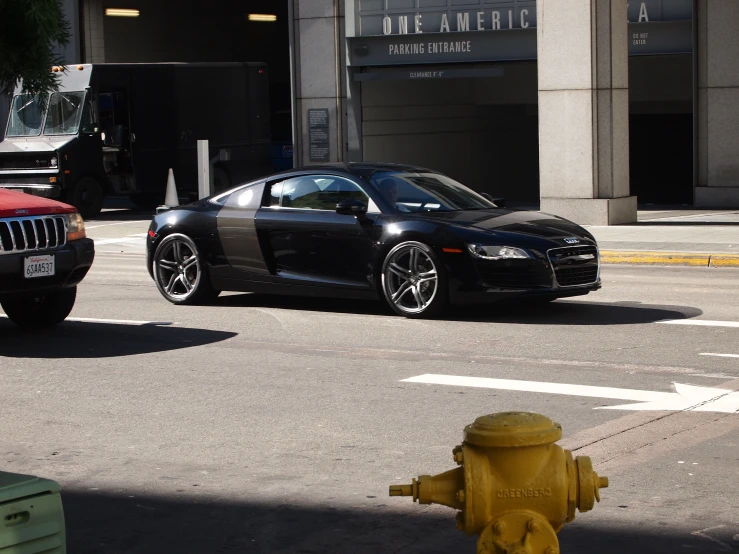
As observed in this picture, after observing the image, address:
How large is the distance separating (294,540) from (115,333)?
19.9 feet

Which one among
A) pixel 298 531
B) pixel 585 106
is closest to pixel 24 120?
pixel 585 106

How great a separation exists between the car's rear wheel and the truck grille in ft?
9.05

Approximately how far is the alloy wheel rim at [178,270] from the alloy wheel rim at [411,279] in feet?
7.40

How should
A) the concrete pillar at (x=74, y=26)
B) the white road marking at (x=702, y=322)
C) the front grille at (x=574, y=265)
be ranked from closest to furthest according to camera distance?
the white road marking at (x=702, y=322) → the front grille at (x=574, y=265) → the concrete pillar at (x=74, y=26)

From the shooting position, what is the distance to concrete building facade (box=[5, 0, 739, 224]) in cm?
2005

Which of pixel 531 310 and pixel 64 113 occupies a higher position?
pixel 64 113

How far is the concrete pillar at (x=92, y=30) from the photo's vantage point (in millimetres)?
31422

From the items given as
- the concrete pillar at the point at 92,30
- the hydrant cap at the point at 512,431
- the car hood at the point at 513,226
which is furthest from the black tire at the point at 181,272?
the concrete pillar at the point at 92,30

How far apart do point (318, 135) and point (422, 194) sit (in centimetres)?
1443

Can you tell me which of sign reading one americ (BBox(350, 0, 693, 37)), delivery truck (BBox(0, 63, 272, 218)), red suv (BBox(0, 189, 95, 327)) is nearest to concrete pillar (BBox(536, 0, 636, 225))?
sign reading one americ (BBox(350, 0, 693, 37))

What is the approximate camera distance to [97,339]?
35.5 ft

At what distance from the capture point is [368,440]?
23.1ft

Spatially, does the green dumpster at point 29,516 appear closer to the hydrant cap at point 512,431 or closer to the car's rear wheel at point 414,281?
the hydrant cap at point 512,431

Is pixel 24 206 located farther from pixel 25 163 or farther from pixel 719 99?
pixel 719 99
